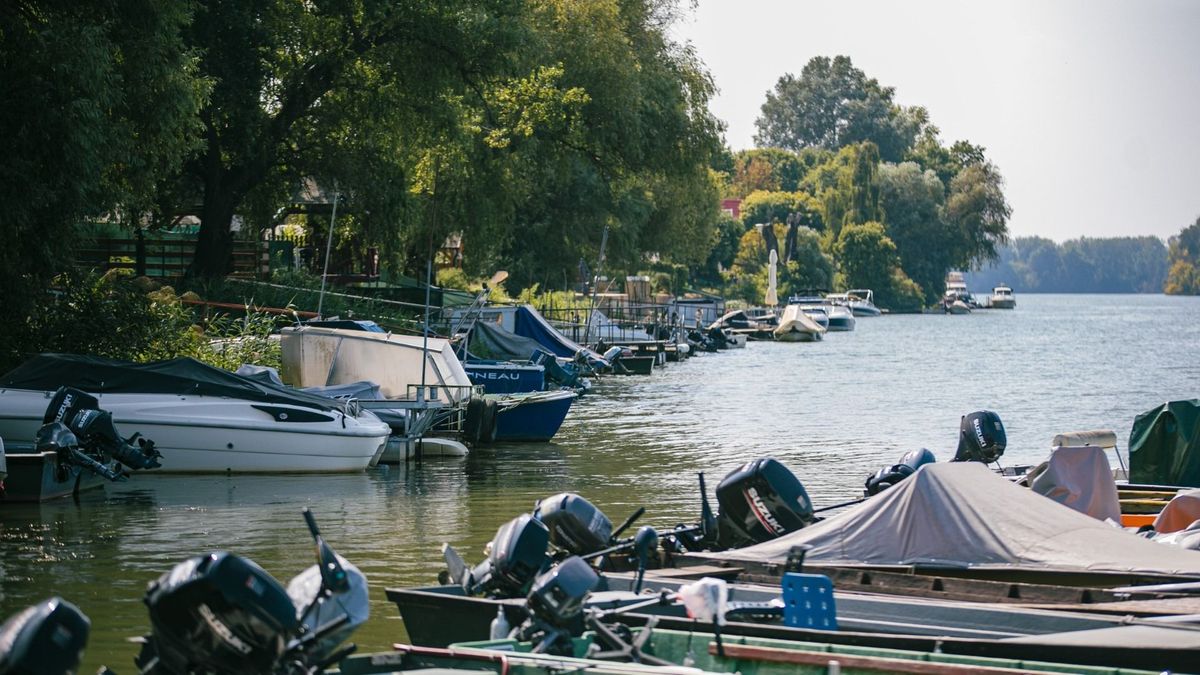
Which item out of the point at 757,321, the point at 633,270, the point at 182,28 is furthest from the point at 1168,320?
the point at 182,28

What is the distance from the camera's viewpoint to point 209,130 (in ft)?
119

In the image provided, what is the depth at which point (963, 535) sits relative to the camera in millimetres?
14492

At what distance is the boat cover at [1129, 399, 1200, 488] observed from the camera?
23.1m

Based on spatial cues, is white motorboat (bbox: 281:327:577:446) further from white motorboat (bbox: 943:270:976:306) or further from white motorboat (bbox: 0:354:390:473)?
white motorboat (bbox: 943:270:976:306)

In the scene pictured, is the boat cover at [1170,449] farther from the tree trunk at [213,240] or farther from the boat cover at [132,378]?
the tree trunk at [213,240]

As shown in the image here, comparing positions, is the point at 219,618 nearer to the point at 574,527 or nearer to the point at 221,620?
the point at 221,620

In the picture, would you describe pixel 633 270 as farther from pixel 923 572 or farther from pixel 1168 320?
pixel 1168 320

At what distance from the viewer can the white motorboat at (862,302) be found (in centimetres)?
13912

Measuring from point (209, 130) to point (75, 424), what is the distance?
14.6 metres

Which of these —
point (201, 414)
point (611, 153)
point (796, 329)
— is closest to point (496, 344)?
point (611, 153)

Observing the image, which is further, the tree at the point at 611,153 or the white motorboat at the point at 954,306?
the white motorboat at the point at 954,306

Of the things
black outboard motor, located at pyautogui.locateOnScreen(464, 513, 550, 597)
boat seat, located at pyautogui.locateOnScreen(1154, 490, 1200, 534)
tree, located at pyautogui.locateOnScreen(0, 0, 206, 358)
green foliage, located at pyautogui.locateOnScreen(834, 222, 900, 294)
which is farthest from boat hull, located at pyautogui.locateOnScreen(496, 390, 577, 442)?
green foliage, located at pyautogui.locateOnScreen(834, 222, 900, 294)

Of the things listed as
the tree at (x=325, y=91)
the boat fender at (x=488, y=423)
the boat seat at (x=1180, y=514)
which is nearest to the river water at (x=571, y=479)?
the boat fender at (x=488, y=423)

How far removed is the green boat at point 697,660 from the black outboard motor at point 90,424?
42.0ft
